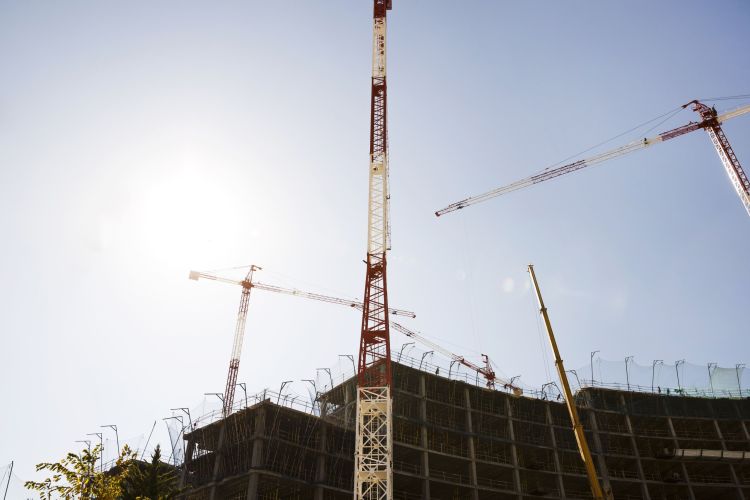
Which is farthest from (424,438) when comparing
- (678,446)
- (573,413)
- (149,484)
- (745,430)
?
(745,430)

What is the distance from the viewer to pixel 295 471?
51906mm

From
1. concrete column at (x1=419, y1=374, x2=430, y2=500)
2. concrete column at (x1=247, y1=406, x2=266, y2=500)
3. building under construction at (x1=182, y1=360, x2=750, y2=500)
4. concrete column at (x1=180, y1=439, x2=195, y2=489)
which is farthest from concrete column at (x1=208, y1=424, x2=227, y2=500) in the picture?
concrete column at (x1=419, y1=374, x2=430, y2=500)

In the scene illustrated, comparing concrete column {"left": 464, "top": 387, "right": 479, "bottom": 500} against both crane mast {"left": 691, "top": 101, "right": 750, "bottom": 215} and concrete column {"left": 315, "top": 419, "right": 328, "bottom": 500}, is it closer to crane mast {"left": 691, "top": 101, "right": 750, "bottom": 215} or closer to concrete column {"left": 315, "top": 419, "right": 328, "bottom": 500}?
concrete column {"left": 315, "top": 419, "right": 328, "bottom": 500}

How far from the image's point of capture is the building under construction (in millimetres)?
52281

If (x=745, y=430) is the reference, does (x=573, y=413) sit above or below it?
below

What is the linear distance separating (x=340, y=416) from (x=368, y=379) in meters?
10.6

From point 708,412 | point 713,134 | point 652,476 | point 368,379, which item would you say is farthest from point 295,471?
point 713,134

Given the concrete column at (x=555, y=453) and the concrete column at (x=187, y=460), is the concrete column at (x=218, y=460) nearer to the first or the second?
the concrete column at (x=187, y=460)

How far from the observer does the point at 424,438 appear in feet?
202

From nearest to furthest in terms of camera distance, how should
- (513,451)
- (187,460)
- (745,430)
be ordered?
(187,460)
(513,451)
(745,430)

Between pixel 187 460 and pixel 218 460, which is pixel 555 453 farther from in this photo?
pixel 187 460

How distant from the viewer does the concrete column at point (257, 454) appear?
47.3 metres

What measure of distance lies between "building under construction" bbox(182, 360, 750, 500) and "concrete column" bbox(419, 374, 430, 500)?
0.12m

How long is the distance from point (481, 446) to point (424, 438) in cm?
1018
